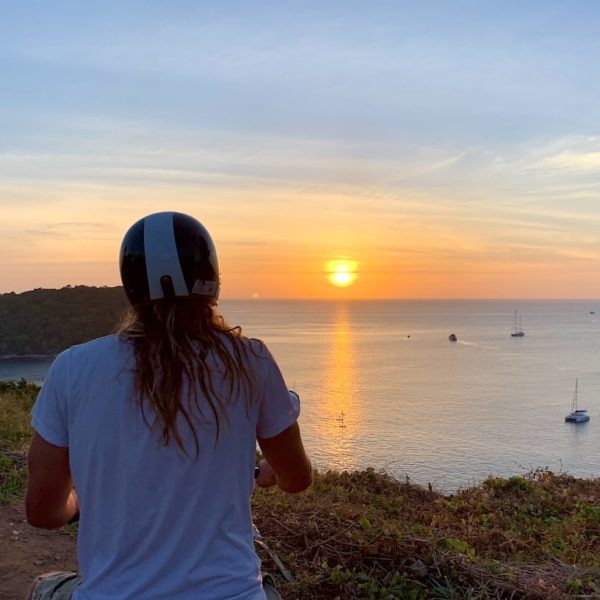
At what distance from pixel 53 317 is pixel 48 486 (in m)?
84.1

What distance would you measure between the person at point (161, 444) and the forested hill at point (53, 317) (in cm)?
7115

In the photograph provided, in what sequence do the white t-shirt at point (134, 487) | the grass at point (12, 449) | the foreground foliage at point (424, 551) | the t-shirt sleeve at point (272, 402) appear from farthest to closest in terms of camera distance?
the grass at point (12, 449) → the foreground foliage at point (424, 551) → the t-shirt sleeve at point (272, 402) → the white t-shirt at point (134, 487)

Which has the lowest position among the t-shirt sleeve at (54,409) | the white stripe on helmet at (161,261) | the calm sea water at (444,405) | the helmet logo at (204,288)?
the calm sea water at (444,405)

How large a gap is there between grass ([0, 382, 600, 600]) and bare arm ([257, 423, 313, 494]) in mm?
2326

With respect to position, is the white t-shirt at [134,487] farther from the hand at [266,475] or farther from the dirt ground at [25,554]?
the dirt ground at [25,554]

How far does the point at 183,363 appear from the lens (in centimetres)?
178

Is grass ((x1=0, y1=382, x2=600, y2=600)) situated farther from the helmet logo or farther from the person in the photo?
the helmet logo

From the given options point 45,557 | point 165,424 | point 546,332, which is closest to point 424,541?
point 45,557

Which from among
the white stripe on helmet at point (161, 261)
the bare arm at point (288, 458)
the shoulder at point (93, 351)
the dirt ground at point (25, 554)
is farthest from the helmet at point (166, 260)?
the dirt ground at point (25, 554)

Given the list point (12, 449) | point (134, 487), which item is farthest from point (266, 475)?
point (12, 449)

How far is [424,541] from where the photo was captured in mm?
4578

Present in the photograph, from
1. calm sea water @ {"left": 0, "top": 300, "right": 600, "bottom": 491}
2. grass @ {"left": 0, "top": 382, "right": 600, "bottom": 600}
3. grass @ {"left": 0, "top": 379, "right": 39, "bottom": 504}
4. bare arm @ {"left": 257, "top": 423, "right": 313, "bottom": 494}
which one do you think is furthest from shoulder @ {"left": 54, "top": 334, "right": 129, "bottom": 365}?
grass @ {"left": 0, "top": 379, "right": 39, "bottom": 504}

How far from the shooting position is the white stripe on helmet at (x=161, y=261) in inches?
75.1

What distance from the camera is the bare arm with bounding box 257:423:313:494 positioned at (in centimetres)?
198
